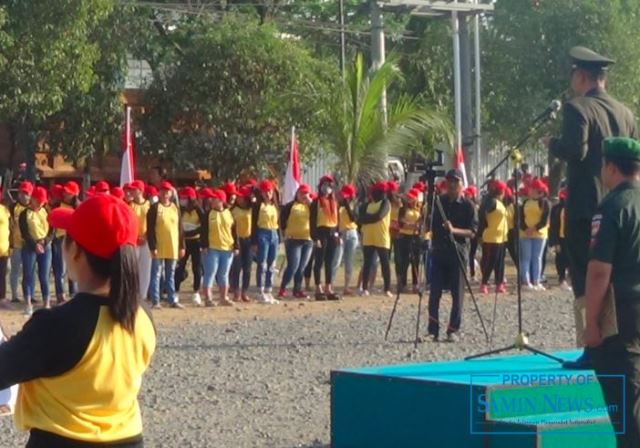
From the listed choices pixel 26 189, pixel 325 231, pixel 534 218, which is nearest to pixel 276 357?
pixel 26 189

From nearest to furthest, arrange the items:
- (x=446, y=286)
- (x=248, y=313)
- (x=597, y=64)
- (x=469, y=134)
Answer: (x=597, y=64) → (x=446, y=286) → (x=248, y=313) → (x=469, y=134)

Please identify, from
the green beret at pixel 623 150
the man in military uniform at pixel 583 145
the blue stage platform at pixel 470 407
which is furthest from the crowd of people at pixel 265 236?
the green beret at pixel 623 150

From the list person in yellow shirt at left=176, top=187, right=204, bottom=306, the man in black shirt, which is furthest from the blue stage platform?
person in yellow shirt at left=176, top=187, right=204, bottom=306

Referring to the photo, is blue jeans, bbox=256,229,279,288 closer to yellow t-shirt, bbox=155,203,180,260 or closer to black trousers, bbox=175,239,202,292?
black trousers, bbox=175,239,202,292

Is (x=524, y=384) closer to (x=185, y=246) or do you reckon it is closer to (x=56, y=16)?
(x=185, y=246)

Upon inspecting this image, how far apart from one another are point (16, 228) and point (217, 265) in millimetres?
3102

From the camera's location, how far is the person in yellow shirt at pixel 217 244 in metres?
20.4

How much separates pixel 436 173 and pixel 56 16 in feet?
42.0

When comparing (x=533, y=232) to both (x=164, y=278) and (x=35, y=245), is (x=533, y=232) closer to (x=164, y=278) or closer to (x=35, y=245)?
(x=164, y=278)

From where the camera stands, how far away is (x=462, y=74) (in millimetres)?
34469

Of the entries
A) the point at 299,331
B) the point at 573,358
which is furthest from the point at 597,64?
the point at 299,331

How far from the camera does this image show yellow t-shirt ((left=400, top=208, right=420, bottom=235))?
74.7 ft

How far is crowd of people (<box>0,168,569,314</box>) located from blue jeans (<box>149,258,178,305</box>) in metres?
0.02

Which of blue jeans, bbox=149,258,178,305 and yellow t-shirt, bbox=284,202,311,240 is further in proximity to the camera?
yellow t-shirt, bbox=284,202,311,240
